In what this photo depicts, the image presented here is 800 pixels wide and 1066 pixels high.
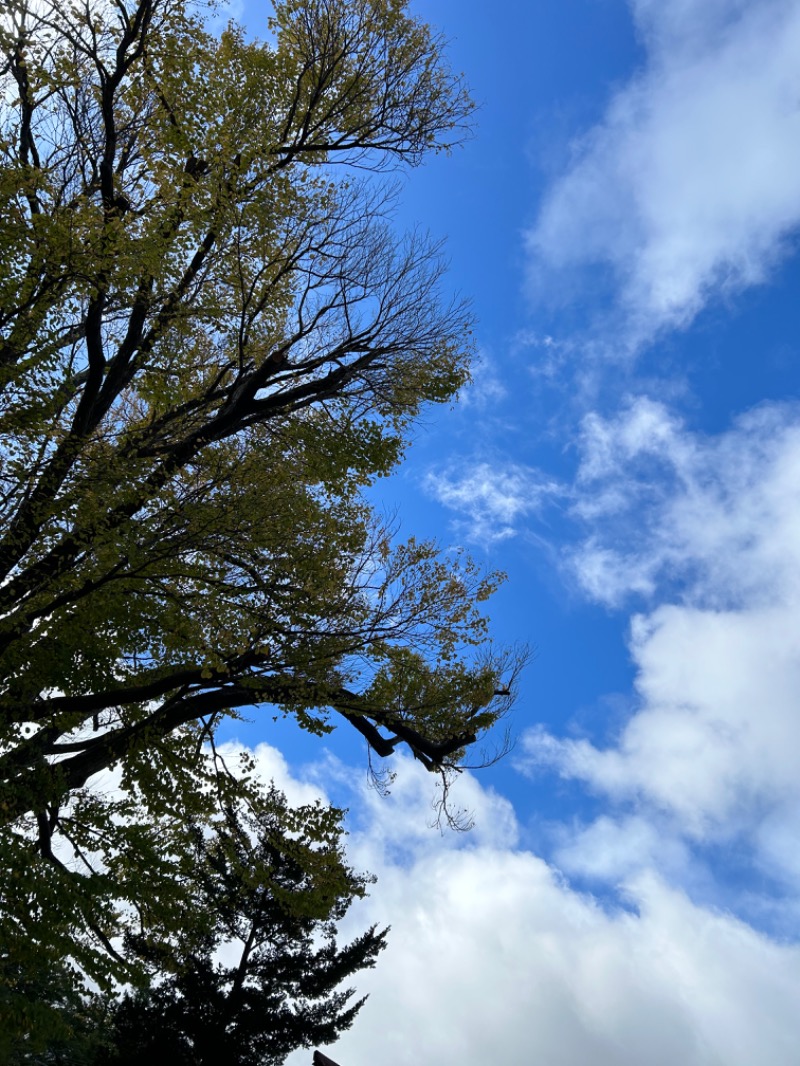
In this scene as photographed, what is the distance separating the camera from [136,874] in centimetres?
795

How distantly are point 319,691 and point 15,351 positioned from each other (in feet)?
14.5

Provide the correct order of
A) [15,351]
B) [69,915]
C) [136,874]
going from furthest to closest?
[136,874] < [15,351] < [69,915]

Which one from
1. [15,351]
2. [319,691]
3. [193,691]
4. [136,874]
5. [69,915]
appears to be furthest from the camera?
[193,691]

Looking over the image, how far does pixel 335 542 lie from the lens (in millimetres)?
9938

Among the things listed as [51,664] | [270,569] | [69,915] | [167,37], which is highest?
[167,37]

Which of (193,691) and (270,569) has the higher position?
(270,569)

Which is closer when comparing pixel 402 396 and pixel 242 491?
pixel 242 491

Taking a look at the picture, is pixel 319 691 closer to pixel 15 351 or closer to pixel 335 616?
pixel 335 616

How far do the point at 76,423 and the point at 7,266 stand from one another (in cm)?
185

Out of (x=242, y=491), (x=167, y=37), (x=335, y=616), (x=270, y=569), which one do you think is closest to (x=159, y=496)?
(x=242, y=491)

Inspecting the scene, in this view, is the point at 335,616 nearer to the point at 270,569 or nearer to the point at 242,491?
the point at 270,569

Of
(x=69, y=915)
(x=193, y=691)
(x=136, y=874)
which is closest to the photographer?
(x=69, y=915)

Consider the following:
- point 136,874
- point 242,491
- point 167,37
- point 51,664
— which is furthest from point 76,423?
point 136,874

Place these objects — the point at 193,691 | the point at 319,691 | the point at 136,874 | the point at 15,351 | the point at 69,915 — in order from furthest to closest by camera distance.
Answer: the point at 193,691 < the point at 319,691 < the point at 136,874 < the point at 15,351 < the point at 69,915
